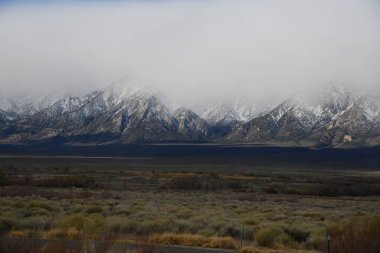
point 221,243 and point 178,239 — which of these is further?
point 178,239

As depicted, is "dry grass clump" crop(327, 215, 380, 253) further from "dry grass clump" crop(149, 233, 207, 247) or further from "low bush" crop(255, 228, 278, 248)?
"dry grass clump" crop(149, 233, 207, 247)

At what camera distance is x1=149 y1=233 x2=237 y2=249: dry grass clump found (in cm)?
2098

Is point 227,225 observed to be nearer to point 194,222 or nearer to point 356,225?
point 194,222

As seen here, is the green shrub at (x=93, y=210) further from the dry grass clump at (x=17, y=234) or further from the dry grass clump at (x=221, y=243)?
the dry grass clump at (x=221, y=243)

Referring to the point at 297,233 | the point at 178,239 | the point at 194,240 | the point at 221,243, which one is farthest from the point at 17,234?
the point at 297,233

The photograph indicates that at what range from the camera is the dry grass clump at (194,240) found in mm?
20983

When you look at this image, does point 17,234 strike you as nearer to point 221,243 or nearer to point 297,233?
point 221,243

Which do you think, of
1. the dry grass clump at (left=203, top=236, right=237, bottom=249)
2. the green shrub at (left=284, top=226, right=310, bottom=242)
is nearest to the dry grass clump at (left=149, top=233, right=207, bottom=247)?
the dry grass clump at (left=203, top=236, right=237, bottom=249)

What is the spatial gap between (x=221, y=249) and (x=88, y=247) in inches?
264

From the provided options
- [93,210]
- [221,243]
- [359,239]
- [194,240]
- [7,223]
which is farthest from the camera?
[93,210]

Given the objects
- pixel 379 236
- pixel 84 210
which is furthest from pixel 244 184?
pixel 379 236

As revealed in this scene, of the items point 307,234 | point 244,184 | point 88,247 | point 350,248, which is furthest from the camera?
point 244,184

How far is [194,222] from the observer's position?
26766 millimetres

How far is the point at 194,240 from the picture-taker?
21.6 meters
